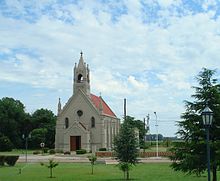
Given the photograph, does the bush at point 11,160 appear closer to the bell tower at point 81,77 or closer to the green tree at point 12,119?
Answer: the bell tower at point 81,77

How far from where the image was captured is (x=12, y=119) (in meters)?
103

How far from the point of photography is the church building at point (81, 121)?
80188 millimetres

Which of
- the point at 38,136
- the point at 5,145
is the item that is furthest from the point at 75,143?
the point at 5,145

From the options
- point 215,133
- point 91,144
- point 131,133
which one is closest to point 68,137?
point 91,144

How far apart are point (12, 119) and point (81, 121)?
1053 inches

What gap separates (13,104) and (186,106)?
90849mm

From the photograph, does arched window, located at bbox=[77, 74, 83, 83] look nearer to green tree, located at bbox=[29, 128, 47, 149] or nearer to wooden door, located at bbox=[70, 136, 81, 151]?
wooden door, located at bbox=[70, 136, 81, 151]

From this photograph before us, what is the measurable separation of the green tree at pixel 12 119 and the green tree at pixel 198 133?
82.5 metres

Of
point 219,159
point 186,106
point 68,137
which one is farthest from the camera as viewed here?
point 68,137

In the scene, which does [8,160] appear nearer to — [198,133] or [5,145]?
[198,133]

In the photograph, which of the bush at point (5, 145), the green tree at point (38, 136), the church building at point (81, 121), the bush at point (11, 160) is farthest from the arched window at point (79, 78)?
the bush at point (11, 160)

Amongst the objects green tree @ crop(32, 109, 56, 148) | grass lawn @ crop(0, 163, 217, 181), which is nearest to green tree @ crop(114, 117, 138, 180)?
grass lawn @ crop(0, 163, 217, 181)

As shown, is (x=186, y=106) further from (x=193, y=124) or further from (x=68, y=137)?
(x=68, y=137)

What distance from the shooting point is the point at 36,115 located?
105 metres
